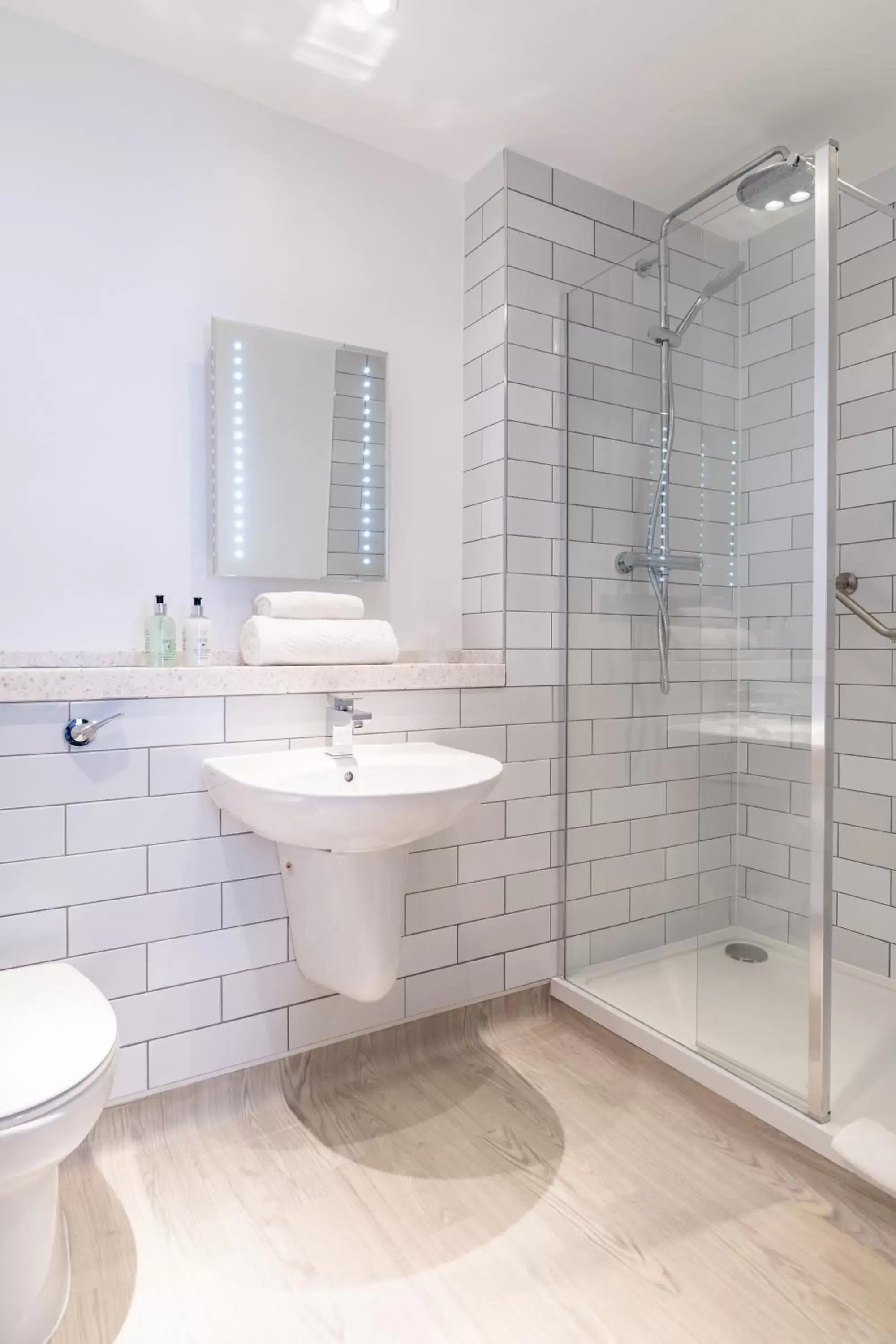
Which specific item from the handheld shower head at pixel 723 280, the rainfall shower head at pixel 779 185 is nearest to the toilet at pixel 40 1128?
the handheld shower head at pixel 723 280

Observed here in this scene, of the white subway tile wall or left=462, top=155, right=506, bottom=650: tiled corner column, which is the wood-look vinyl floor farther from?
left=462, top=155, right=506, bottom=650: tiled corner column

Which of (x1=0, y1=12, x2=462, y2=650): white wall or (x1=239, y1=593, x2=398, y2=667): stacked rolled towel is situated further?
(x1=239, y1=593, x2=398, y2=667): stacked rolled towel

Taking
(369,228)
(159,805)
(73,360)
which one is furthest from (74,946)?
(369,228)

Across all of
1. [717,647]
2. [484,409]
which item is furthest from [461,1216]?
[484,409]

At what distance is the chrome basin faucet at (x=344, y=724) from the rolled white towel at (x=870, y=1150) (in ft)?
4.04

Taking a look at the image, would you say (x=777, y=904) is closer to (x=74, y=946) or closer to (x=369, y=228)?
(x=74, y=946)

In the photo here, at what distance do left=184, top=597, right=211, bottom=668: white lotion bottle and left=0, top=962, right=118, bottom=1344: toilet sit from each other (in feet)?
2.57

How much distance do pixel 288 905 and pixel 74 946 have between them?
0.44 meters

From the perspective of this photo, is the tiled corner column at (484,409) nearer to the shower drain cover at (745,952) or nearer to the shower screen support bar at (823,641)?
the shower screen support bar at (823,641)

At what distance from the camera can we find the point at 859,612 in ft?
7.31

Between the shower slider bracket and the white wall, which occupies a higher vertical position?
the white wall

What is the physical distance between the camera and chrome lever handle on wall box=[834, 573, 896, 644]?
2209 millimetres

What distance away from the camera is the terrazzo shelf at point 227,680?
1.55m

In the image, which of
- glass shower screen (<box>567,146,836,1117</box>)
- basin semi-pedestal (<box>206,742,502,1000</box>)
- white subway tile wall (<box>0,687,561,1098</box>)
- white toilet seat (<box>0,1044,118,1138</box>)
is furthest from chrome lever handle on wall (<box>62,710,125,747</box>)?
glass shower screen (<box>567,146,836,1117</box>)
